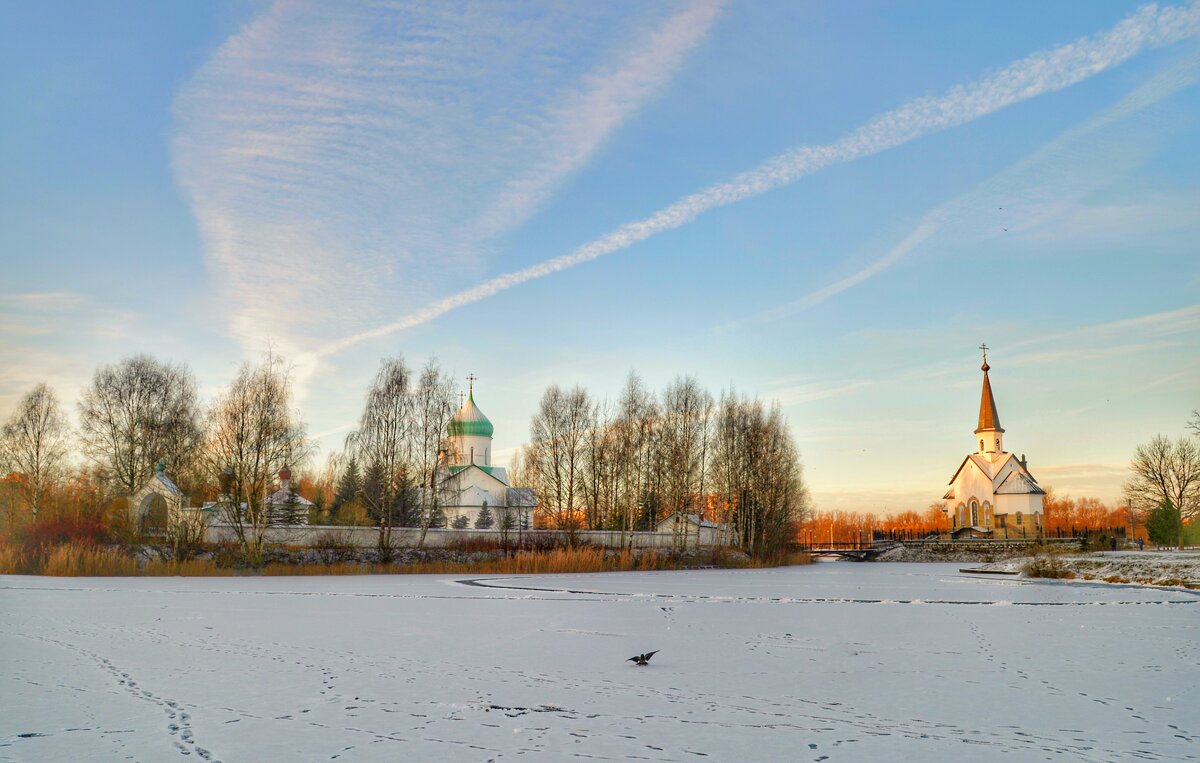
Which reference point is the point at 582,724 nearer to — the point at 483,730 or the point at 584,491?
the point at 483,730

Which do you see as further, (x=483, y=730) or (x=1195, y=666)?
(x=1195, y=666)

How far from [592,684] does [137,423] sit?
48.6m

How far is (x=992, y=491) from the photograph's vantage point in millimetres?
82875

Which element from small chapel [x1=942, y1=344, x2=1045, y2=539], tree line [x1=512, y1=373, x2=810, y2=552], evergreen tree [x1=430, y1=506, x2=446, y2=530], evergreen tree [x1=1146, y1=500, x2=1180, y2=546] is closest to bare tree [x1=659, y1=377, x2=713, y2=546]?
tree line [x1=512, y1=373, x2=810, y2=552]

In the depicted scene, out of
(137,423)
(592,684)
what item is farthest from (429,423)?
(592,684)

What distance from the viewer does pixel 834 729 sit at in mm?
6516

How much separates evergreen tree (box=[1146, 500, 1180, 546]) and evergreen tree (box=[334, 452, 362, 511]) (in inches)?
1808

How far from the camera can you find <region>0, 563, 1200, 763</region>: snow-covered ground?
602cm

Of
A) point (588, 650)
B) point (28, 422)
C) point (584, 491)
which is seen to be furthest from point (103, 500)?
point (588, 650)

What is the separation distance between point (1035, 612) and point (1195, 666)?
22.6 feet

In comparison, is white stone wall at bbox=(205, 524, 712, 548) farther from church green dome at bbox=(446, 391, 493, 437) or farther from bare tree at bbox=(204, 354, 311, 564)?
church green dome at bbox=(446, 391, 493, 437)

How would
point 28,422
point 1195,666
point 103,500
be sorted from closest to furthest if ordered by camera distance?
point 1195,666
point 103,500
point 28,422

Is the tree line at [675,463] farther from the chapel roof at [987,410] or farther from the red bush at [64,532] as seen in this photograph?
the chapel roof at [987,410]

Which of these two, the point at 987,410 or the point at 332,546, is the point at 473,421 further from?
the point at 987,410
